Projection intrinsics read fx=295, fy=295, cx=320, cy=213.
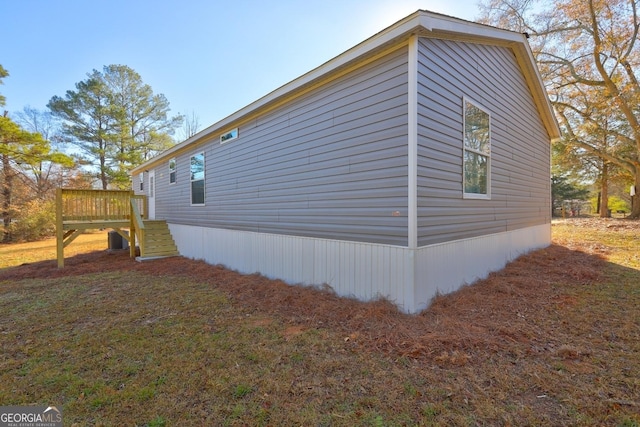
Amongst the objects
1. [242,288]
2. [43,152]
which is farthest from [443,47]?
[43,152]

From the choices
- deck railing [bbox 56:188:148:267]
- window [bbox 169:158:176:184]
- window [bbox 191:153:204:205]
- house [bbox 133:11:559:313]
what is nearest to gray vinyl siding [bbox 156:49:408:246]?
house [bbox 133:11:559:313]

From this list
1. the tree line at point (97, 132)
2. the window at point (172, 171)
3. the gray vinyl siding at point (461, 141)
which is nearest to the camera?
the gray vinyl siding at point (461, 141)

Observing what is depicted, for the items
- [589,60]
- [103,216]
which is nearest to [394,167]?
[103,216]

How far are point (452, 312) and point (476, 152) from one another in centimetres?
277

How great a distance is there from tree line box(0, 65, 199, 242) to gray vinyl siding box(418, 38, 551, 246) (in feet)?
64.7

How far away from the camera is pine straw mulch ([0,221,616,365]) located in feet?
9.51

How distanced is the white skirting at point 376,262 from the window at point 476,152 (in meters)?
0.86

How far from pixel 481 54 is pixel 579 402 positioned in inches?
207

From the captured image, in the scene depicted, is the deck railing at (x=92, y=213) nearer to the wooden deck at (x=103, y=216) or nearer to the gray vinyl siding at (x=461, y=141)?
the wooden deck at (x=103, y=216)

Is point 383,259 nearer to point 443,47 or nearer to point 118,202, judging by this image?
point 443,47

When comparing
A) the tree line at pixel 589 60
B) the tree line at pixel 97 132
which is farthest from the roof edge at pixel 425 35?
the tree line at pixel 97 132

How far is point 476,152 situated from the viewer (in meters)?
4.95

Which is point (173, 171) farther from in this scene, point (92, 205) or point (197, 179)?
point (92, 205)

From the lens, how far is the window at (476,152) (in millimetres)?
4719
